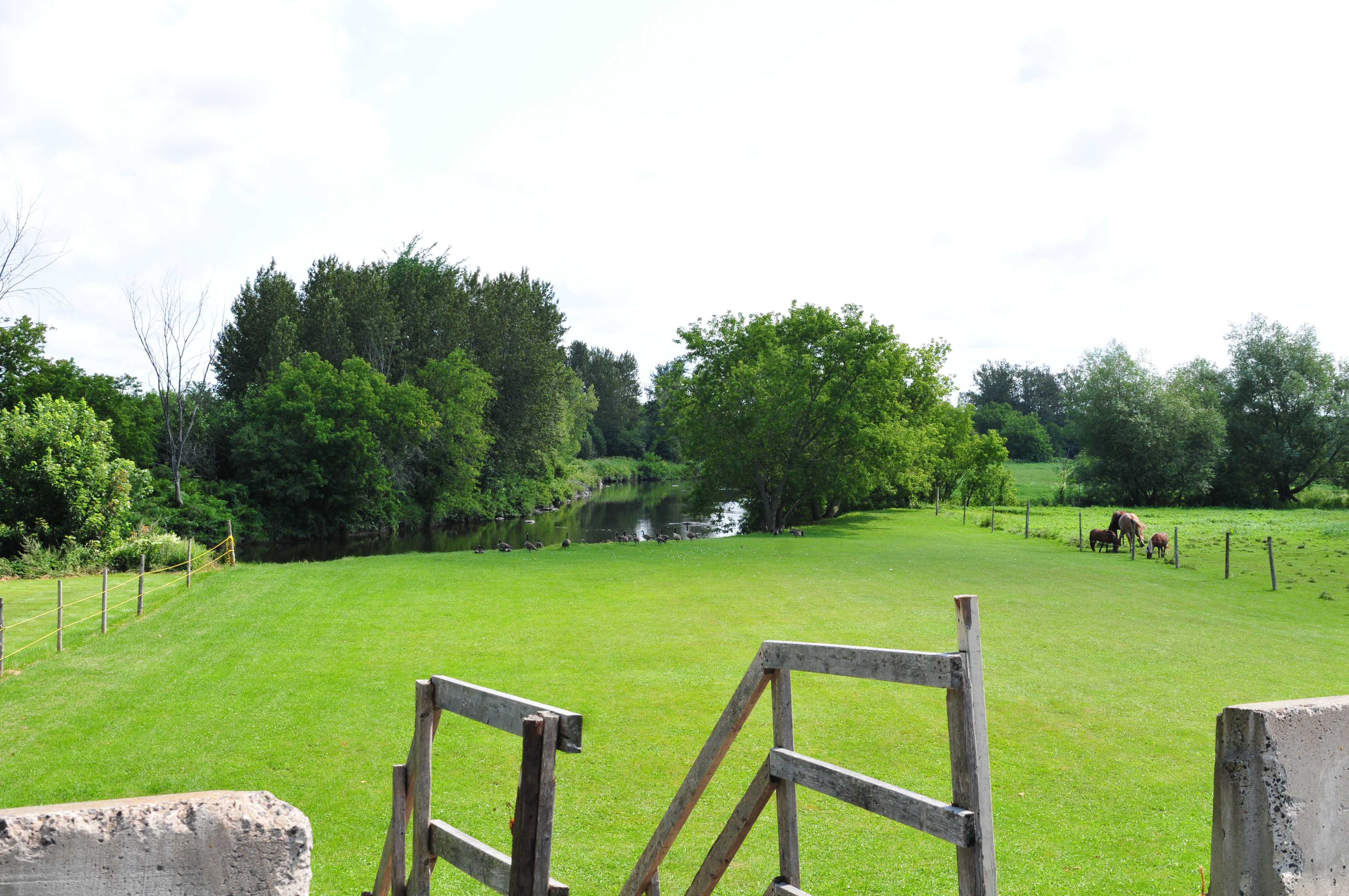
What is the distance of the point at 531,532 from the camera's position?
52.2 meters

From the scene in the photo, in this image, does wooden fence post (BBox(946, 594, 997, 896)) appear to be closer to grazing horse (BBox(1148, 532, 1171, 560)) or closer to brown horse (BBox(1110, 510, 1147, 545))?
grazing horse (BBox(1148, 532, 1171, 560))

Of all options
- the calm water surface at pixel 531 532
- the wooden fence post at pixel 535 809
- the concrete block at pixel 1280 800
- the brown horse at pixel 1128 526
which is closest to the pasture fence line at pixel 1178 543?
the brown horse at pixel 1128 526

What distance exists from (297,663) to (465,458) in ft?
149

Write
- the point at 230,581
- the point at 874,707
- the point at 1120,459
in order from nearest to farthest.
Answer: the point at 874,707, the point at 230,581, the point at 1120,459

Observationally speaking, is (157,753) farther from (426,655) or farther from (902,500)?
(902,500)

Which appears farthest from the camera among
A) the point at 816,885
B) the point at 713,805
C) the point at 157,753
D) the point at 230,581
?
the point at 230,581

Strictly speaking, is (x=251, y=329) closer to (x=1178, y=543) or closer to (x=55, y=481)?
(x=55, y=481)

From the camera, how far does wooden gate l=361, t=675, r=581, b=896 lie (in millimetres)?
3605

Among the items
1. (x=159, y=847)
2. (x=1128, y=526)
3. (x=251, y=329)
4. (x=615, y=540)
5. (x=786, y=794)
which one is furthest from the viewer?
(x=251, y=329)

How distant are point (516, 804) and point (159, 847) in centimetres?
207

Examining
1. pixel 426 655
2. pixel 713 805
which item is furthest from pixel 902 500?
pixel 713 805

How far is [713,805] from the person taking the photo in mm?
8492

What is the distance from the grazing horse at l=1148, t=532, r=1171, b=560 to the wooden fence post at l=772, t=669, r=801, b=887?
31.1m

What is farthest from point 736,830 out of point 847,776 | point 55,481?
point 55,481
